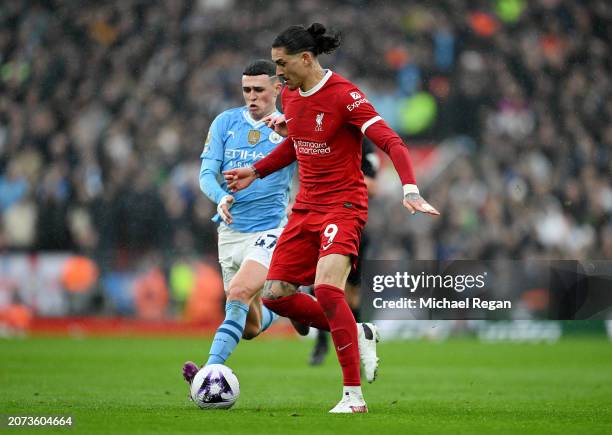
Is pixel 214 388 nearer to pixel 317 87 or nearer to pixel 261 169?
pixel 261 169

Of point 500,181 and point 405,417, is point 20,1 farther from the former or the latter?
point 405,417

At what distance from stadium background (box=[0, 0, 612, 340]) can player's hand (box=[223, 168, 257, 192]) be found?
34.3 ft

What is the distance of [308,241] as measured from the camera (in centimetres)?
721

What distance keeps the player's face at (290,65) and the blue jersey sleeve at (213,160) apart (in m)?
1.36

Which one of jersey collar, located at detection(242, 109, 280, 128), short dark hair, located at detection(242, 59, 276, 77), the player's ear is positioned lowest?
the player's ear

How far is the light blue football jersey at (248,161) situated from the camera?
855cm

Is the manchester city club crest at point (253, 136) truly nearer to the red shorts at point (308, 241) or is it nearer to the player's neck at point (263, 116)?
the player's neck at point (263, 116)

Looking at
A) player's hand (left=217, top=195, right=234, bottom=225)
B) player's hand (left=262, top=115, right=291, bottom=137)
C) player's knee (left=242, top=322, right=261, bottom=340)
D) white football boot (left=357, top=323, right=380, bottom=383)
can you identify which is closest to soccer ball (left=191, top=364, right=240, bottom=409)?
white football boot (left=357, top=323, right=380, bottom=383)

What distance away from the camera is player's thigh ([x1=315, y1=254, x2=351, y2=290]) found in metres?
6.89

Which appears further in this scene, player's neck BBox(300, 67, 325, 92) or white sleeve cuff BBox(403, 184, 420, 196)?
player's neck BBox(300, 67, 325, 92)

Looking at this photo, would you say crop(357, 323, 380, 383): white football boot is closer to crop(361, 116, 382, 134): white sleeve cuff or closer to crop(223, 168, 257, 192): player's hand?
crop(223, 168, 257, 192): player's hand

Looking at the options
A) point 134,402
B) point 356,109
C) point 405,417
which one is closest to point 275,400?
point 134,402

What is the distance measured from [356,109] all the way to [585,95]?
1584 cm

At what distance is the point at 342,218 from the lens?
702cm
